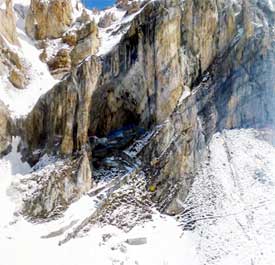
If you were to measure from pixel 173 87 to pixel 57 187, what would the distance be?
830 centimetres

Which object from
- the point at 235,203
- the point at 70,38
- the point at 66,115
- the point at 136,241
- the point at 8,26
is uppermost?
the point at 8,26

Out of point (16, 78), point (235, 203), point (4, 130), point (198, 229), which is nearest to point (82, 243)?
point (198, 229)

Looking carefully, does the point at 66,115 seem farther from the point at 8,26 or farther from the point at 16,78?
the point at 8,26

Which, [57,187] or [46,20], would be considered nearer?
[57,187]

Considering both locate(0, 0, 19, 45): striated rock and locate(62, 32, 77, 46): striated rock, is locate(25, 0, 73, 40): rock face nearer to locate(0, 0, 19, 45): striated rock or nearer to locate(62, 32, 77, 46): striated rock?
locate(62, 32, 77, 46): striated rock

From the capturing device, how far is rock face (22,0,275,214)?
29.0 m

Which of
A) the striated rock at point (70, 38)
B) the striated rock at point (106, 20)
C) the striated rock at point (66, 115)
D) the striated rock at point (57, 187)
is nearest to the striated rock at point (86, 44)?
the striated rock at point (70, 38)

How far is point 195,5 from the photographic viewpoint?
32312mm

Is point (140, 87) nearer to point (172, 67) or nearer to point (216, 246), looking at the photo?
point (172, 67)

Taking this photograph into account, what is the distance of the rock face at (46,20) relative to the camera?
133ft

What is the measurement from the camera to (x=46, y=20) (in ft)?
133

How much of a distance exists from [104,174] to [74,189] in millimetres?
1868

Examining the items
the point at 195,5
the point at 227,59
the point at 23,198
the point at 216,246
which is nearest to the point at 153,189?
the point at 216,246

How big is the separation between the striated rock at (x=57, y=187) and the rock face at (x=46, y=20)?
1505 cm
